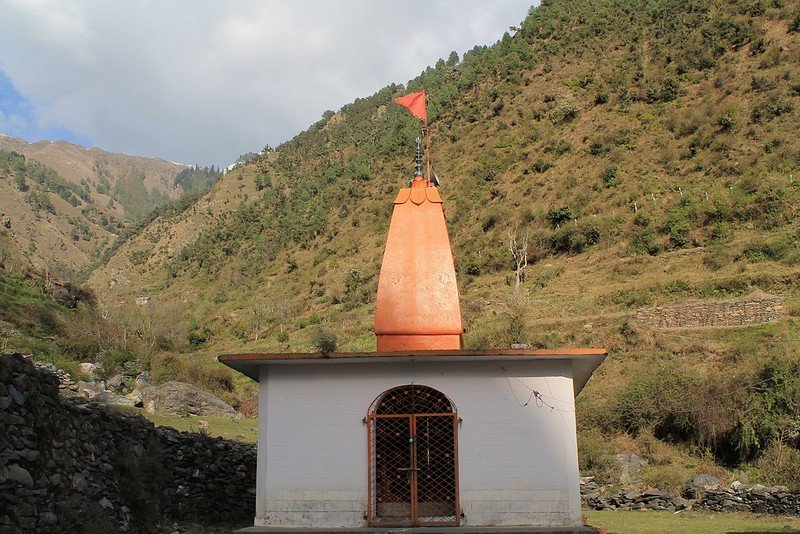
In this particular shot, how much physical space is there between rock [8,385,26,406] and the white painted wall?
2.76m

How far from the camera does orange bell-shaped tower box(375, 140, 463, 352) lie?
10.4 m

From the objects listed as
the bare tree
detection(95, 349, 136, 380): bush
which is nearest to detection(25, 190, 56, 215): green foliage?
the bare tree

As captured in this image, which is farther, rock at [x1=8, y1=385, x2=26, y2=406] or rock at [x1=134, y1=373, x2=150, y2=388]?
rock at [x1=134, y1=373, x2=150, y2=388]

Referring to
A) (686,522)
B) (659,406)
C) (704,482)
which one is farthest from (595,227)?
(686,522)

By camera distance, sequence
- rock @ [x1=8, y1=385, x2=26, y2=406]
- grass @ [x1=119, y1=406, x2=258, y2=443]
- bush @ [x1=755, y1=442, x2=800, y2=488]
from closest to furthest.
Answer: rock @ [x1=8, y1=385, x2=26, y2=406], grass @ [x1=119, y1=406, x2=258, y2=443], bush @ [x1=755, y1=442, x2=800, y2=488]

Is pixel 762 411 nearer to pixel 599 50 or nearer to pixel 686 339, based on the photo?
pixel 686 339

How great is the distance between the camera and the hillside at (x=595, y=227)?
70.8ft

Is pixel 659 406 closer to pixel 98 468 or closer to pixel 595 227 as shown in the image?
pixel 98 468

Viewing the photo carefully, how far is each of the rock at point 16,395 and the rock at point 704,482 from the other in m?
14.2

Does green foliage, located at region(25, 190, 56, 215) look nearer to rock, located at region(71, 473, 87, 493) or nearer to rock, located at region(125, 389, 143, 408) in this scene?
rock, located at region(125, 389, 143, 408)

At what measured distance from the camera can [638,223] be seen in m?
39.2

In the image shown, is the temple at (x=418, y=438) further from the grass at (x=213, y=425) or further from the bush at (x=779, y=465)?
the bush at (x=779, y=465)

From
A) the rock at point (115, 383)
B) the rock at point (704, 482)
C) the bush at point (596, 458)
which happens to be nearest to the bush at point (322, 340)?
the rock at point (115, 383)

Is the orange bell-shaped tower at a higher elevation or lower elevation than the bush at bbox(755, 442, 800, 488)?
higher
